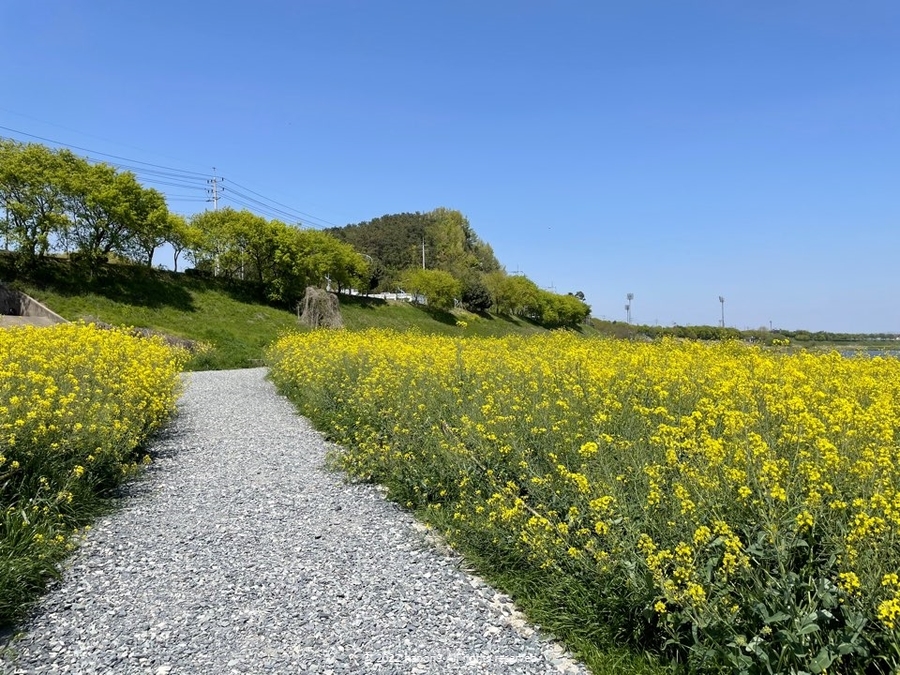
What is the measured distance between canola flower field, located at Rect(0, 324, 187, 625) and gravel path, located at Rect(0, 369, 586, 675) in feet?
0.89

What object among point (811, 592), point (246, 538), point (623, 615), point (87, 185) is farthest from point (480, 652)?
point (87, 185)

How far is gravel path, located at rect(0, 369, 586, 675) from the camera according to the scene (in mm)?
3271

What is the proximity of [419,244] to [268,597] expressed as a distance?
9071 cm

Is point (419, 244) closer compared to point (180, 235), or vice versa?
point (180, 235)

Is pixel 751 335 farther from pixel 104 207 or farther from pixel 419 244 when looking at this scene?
pixel 419 244

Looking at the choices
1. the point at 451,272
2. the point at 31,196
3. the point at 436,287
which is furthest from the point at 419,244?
the point at 31,196

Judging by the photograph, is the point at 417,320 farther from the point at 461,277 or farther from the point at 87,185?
the point at 87,185

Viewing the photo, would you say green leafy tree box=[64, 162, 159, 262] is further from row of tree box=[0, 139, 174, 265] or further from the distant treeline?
the distant treeline

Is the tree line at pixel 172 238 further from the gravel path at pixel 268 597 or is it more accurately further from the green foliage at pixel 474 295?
the gravel path at pixel 268 597

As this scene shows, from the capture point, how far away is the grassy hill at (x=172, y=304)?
23.9 meters

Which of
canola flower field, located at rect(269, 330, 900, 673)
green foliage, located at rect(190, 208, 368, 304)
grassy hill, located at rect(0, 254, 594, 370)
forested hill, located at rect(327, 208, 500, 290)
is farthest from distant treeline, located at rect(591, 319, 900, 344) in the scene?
forested hill, located at rect(327, 208, 500, 290)

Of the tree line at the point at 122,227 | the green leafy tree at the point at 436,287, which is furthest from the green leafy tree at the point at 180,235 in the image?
the green leafy tree at the point at 436,287

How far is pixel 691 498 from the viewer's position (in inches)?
129

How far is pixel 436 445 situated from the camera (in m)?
5.91
